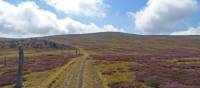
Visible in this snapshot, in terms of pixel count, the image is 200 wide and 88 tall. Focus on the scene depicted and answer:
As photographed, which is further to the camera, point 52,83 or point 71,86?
point 52,83

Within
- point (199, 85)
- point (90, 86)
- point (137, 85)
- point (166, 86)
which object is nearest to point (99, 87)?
point (90, 86)

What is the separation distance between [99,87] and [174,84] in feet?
35.8

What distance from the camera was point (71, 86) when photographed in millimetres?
42531

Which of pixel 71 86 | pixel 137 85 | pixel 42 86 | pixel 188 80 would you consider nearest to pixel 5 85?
pixel 42 86

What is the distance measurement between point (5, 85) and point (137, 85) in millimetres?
19978

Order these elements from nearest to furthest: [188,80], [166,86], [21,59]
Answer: [21,59] < [166,86] < [188,80]

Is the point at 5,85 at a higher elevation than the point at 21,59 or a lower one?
lower

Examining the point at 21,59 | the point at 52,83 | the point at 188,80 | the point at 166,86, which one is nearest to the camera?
the point at 21,59

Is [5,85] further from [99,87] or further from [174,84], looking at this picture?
[174,84]

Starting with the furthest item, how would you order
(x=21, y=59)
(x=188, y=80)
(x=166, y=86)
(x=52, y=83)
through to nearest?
(x=188, y=80)
(x=52, y=83)
(x=166, y=86)
(x=21, y=59)

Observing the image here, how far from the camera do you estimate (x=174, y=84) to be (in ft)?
149

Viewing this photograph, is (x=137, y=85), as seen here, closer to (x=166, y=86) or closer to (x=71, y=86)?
(x=166, y=86)

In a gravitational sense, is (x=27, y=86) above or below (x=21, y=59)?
below

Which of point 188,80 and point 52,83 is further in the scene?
point 188,80
